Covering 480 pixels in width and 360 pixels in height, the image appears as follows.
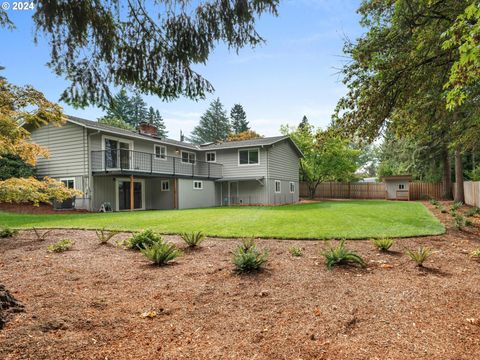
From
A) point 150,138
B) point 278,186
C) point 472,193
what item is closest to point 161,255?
point 150,138

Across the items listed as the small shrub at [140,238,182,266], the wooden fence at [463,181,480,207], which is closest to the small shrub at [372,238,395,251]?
the small shrub at [140,238,182,266]

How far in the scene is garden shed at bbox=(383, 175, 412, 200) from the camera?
1059 inches

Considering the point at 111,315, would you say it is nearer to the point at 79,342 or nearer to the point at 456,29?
the point at 79,342

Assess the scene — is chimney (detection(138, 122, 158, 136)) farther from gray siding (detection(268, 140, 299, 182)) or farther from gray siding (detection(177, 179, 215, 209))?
gray siding (detection(268, 140, 299, 182))

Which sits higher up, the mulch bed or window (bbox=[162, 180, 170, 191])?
window (bbox=[162, 180, 170, 191])

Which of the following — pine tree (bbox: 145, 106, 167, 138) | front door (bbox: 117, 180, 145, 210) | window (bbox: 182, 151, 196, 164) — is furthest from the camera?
pine tree (bbox: 145, 106, 167, 138)

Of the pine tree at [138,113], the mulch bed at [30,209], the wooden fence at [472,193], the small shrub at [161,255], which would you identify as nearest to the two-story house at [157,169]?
the mulch bed at [30,209]

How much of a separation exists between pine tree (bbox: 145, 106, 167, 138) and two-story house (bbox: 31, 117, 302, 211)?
43.8 m

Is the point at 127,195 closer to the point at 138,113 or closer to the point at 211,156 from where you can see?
the point at 211,156

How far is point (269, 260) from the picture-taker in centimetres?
519

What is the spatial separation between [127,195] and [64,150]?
4.60 m

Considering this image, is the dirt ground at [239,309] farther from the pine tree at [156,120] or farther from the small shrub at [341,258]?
the pine tree at [156,120]

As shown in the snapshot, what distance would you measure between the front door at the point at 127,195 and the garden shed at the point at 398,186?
21.7 meters

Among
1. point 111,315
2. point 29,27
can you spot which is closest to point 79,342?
point 111,315
